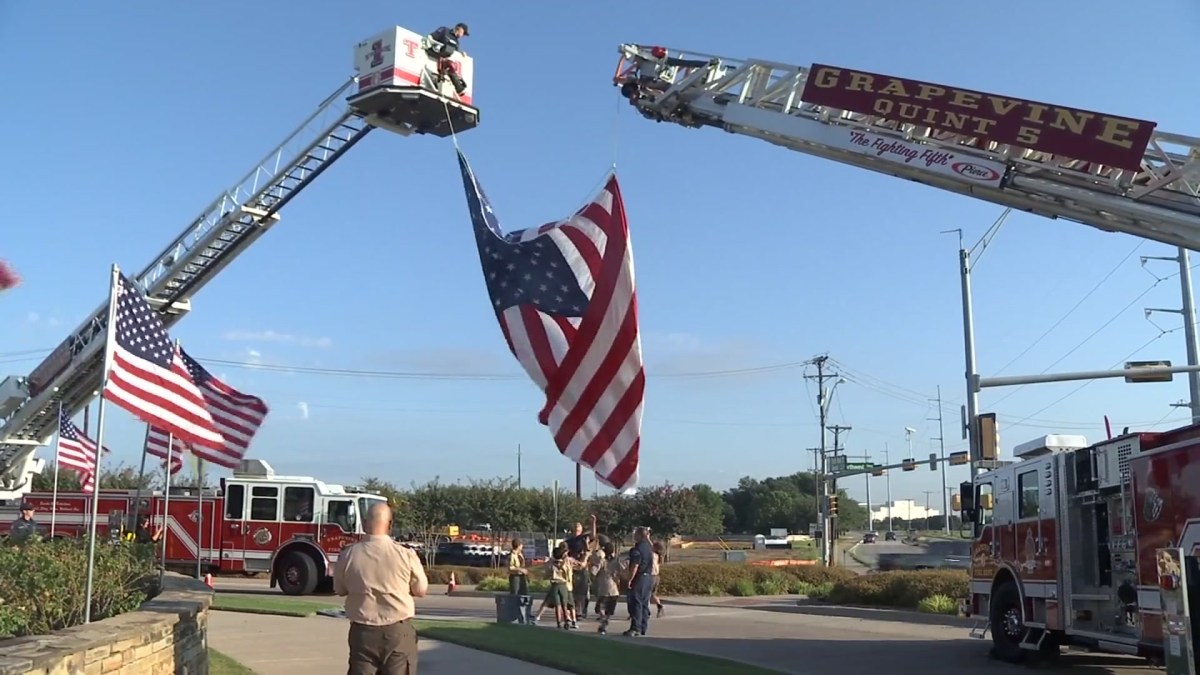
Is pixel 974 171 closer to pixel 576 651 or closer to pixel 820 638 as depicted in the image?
pixel 576 651

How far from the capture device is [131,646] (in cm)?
695

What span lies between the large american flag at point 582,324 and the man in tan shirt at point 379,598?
2.03m

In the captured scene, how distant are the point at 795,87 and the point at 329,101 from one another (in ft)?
39.6

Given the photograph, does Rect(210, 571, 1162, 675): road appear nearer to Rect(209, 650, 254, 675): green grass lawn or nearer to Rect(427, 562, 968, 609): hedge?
Rect(427, 562, 968, 609): hedge

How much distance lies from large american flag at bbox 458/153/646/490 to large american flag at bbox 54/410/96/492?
1502 centimetres

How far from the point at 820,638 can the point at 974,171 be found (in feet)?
25.8

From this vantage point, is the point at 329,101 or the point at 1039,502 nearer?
the point at 1039,502

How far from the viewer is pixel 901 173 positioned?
14406 mm

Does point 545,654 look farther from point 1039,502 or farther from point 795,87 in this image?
point 795,87

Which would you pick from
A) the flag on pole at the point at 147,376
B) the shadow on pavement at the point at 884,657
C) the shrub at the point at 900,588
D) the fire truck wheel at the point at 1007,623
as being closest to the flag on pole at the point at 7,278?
the flag on pole at the point at 147,376

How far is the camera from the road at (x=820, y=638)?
543 inches

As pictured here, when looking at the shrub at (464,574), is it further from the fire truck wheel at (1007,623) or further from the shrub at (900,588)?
the fire truck wheel at (1007,623)

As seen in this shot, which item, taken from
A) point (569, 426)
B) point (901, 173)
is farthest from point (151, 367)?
point (901, 173)

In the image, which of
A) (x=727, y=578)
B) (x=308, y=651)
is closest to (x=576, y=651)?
(x=308, y=651)
